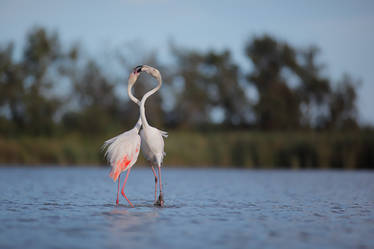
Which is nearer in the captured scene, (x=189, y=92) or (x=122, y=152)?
(x=122, y=152)

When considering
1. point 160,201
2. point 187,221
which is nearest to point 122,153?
point 160,201

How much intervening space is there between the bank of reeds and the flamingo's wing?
14.9 meters

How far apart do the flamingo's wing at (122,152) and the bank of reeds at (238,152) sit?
1495cm

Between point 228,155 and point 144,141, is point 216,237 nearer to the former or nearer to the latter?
point 144,141

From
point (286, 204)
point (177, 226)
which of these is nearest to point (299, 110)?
point (286, 204)

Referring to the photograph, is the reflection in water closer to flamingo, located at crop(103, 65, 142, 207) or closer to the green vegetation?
flamingo, located at crop(103, 65, 142, 207)

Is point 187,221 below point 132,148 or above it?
below

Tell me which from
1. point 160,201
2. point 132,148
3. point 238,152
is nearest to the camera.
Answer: point 160,201

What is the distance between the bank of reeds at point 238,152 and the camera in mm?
24984

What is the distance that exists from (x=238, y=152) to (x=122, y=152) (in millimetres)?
16773

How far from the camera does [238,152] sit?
26016mm

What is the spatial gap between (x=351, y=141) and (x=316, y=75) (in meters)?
22.2

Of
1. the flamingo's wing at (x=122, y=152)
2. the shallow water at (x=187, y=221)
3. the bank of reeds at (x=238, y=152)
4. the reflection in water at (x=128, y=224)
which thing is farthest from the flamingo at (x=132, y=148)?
the bank of reeds at (x=238, y=152)

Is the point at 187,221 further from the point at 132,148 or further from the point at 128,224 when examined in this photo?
the point at 132,148
